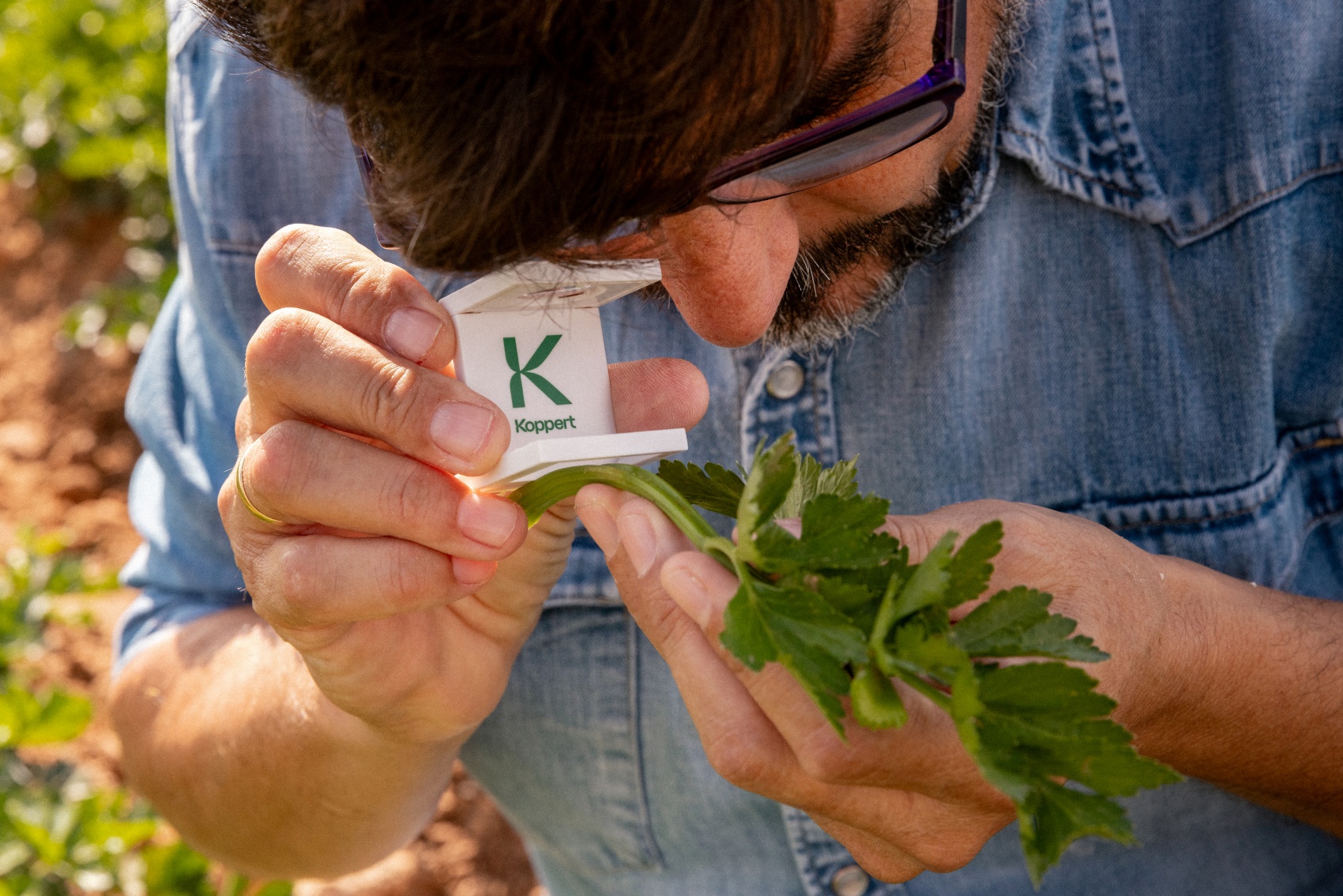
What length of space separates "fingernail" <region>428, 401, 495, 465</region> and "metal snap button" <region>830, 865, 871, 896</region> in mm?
1048

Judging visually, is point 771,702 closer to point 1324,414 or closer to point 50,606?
point 1324,414

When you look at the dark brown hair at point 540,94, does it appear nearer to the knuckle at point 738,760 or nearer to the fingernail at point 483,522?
the fingernail at point 483,522

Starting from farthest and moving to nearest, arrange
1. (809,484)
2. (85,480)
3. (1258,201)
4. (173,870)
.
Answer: (85,480)
(173,870)
(1258,201)
(809,484)

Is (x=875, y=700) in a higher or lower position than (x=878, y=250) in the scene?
lower

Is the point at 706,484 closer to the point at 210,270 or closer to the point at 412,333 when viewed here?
the point at 412,333

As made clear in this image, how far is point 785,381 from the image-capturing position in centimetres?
173

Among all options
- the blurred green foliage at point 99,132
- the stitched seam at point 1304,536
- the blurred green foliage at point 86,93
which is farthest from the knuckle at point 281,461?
the blurred green foliage at point 86,93

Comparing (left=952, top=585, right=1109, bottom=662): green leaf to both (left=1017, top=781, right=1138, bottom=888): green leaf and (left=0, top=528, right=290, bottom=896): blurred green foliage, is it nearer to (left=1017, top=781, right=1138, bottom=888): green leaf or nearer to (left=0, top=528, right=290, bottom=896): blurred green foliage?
(left=1017, top=781, right=1138, bottom=888): green leaf

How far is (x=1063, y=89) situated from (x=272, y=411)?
4.13ft

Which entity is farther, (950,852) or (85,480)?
(85,480)

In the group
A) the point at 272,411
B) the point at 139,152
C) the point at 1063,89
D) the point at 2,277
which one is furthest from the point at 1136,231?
the point at 2,277

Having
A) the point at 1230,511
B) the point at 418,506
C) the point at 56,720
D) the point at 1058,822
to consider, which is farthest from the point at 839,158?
the point at 56,720

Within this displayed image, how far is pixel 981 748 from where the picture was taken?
0.86 meters

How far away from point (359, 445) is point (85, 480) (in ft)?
10.9
